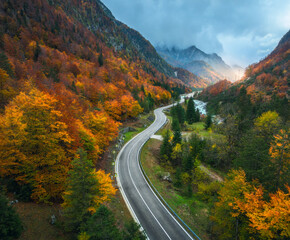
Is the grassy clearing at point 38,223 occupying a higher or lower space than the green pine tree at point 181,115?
lower

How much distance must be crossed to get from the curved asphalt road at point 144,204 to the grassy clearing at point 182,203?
1540mm

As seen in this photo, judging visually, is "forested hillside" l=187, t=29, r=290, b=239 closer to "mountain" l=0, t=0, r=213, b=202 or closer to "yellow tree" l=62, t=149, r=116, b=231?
"yellow tree" l=62, t=149, r=116, b=231

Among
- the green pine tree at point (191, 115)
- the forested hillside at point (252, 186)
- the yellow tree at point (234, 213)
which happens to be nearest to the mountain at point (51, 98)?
the yellow tree at point (234, 213)

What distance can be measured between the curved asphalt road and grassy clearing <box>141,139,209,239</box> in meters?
A: 1.54

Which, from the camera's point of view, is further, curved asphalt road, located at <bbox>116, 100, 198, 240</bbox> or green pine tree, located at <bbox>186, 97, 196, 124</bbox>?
green pine tree, located at <bbox>186, 97, 196, 124</bbox>

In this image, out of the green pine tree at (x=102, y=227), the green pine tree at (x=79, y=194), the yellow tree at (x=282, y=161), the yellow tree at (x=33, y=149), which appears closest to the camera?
the green pine tree at (x=102, y=227)

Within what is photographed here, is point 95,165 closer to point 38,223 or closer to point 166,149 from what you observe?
point 38,223

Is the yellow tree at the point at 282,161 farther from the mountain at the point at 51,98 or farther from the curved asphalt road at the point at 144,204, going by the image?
the mountain at the point at 51,98

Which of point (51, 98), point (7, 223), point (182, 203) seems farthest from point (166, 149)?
point (7, 223)

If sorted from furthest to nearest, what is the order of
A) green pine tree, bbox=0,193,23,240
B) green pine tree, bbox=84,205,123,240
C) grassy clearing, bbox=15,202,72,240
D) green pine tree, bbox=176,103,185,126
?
1. green pine tree, bbox=176,103,185,126
2. grassy clearing, bbox=15,202,72,240
3. green pine tree, bbox=84,205,123,240
4. green pine tree, bbox=0,193,23,240

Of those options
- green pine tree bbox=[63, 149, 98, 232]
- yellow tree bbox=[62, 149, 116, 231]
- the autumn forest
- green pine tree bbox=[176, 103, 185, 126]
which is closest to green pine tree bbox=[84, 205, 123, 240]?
the autumn forest

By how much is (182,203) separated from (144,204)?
240 inches

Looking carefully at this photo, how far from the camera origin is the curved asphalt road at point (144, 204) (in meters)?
15.1

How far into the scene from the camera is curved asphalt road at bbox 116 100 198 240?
15.1 metres
